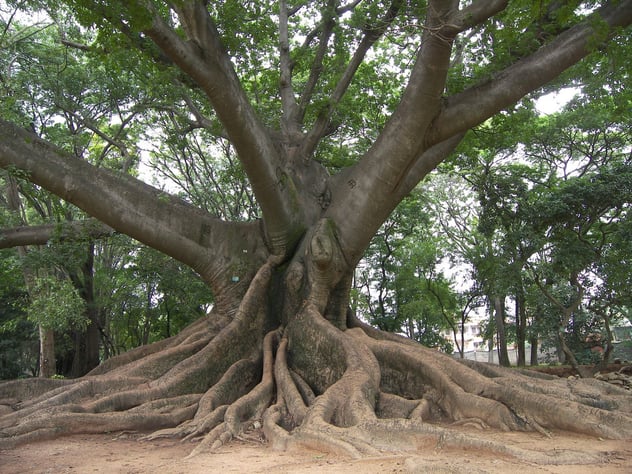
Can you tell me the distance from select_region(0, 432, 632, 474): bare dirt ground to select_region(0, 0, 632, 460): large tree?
235 millimetres

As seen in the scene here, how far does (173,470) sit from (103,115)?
38.4 ft

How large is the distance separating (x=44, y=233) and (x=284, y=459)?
702 centimetres

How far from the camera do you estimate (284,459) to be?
3959mm

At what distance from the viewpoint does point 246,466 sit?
3.79 m

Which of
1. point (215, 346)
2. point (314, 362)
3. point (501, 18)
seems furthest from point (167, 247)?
point (501, 18)

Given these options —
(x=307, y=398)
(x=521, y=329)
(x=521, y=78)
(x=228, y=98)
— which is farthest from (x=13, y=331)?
(x=521, y=78)

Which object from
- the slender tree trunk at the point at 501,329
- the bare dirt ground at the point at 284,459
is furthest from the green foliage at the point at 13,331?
the slender tree trunk at the point at 501,329

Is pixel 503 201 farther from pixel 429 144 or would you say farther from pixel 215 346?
pixel 215 346

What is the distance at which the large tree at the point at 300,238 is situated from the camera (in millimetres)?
5094

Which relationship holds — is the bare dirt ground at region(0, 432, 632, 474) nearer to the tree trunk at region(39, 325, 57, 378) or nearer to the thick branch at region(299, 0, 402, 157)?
the thick branch at region(299, 0, 402, 157)

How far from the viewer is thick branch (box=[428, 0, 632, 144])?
621cm

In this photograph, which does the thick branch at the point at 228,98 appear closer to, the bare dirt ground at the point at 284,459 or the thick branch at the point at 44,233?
the thick branch at the point at 44,233

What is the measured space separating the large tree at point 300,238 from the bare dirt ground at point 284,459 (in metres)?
0.23

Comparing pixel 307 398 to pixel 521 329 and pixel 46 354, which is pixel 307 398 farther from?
pixel 521 329
